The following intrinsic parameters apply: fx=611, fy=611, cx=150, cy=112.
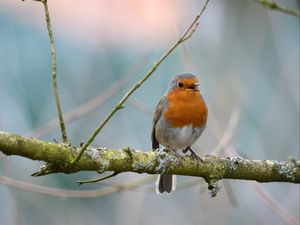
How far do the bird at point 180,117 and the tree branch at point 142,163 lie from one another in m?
0.92

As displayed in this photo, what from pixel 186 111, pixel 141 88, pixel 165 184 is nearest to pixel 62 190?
pixel 165 184

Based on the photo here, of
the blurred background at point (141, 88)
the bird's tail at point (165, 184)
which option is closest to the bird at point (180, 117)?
the bird's tail at point (165, 184)

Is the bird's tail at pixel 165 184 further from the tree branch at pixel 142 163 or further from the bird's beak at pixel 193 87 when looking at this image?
the tree branch at pixel 142 163

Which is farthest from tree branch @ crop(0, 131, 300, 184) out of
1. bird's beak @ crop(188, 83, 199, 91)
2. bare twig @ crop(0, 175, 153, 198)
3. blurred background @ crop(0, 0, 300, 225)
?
blurred background @ crop(0, 0, 300, 225)

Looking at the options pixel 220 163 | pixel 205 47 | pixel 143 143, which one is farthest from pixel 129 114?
pixel 220 163

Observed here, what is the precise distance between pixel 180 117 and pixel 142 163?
1439 millimetres

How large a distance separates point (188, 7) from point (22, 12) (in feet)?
8.33

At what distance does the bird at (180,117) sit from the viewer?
460 centimetres

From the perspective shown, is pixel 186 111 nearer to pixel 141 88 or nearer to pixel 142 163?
pixel 142 163

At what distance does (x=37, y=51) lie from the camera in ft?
23.9

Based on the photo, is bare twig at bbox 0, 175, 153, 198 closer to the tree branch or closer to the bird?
the bird

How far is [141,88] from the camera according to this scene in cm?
739

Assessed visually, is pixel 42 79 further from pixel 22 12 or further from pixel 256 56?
pixel 256 56

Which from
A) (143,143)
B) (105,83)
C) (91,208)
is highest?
(105,83)
